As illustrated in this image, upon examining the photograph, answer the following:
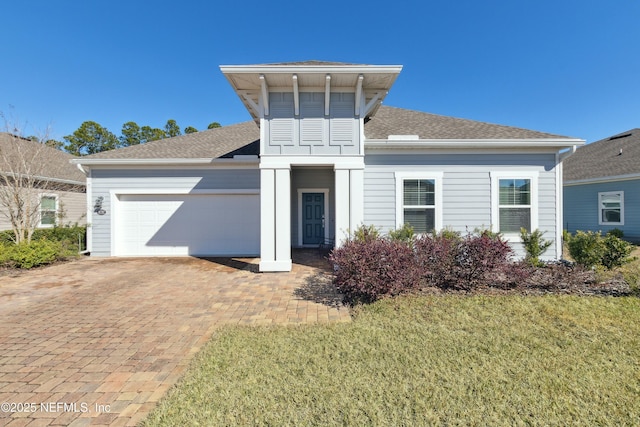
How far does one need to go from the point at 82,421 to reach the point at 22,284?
617 centimetres

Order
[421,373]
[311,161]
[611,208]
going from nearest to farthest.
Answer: [421,373] → [311,161] → [611,208]

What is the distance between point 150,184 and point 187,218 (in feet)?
5.37

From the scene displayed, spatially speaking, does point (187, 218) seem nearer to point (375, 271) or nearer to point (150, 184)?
point (150, 184)

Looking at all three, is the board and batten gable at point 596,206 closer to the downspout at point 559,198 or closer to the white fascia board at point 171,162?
the downspout at point 559,198

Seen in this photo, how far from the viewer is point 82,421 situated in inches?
85.2

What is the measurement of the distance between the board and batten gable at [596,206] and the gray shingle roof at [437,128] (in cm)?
739

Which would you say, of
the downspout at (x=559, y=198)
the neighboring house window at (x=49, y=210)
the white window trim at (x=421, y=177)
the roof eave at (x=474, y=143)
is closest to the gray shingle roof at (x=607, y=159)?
the downspout at (x=559, y=198)

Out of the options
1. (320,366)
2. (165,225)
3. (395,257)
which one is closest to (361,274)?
(395,257)

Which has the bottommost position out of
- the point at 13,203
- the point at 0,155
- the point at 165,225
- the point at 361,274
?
the point at 361,274

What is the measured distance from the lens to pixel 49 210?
35.6 ft

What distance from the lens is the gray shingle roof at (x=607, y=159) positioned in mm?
11896

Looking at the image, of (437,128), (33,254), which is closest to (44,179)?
(33,254)

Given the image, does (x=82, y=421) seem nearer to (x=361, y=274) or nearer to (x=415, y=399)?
(x=415, y=399)

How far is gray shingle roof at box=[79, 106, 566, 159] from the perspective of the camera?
26.1 feet
